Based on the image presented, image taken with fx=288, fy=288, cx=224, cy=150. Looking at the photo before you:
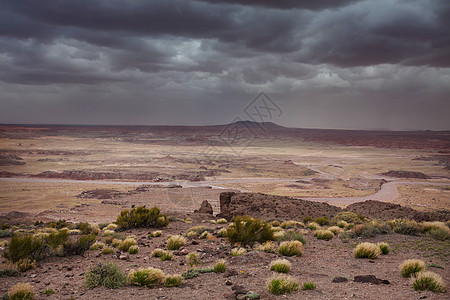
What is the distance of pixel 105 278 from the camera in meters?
6.99

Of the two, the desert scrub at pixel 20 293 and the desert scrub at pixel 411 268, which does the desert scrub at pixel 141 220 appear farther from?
the desert scrub at pixel 411 268

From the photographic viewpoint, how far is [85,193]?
49.6 m

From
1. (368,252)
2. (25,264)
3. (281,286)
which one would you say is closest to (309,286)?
(281,286)

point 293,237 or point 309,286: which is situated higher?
point 309,286

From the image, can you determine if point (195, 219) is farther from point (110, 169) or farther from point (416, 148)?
point (416, 148)

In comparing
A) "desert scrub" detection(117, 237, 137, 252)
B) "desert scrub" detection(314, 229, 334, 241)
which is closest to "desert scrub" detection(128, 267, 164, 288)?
"desert scrub" detection(117, 237, 137, 252)

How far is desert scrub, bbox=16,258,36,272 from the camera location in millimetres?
8684

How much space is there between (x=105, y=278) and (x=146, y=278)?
0.98 meters

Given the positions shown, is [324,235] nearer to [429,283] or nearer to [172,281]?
[429,283]

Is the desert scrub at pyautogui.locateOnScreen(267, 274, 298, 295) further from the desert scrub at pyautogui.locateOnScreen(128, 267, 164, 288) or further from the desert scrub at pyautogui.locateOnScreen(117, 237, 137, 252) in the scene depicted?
the desert scrub at pyautogui.locateOnScreen(117, 237, 137, 252)

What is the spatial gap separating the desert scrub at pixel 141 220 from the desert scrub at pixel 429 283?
1320 centimetres

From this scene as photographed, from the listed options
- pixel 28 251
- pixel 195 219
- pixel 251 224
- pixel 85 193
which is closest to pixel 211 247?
pixel 251 224

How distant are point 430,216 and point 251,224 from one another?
14212mm

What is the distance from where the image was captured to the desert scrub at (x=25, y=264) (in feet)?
28.5
